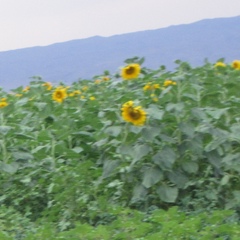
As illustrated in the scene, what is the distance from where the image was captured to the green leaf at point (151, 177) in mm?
3616

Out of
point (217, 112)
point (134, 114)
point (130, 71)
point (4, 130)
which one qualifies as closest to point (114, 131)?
point (134, 114)

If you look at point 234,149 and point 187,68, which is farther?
point 187,68

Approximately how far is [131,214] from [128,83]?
2242mm

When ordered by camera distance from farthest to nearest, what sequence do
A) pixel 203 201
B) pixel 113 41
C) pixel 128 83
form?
pixel 113 41 < pixel 128 83 < pixel 203 201

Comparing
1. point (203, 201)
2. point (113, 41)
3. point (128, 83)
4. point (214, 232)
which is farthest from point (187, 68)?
point (113, 41)

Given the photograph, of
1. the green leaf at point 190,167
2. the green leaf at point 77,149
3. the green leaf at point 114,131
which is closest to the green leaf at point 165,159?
the green leaf at point 190,167

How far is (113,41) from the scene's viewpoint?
1547cm

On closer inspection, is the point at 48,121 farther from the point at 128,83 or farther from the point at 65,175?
the point at 65,175

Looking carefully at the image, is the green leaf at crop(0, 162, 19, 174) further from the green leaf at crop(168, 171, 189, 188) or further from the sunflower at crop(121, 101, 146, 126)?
the green leaf at crop(168, 171, 189, 188)

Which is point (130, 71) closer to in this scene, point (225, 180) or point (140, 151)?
point (140, 151)

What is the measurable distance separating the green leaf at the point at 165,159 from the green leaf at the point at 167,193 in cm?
12

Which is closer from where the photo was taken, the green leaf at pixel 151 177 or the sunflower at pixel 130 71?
the green leaf at pixel 151 177

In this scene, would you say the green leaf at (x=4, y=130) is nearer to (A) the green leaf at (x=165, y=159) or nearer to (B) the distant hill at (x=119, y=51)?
(A) the green leaf at (x=165, y=159)

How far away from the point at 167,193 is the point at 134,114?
1.47 feet
